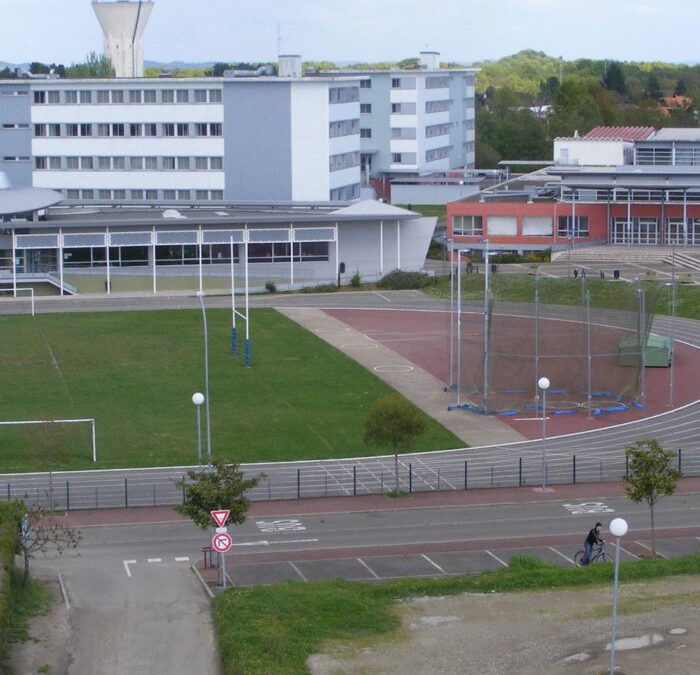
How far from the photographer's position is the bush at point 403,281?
3543 inches

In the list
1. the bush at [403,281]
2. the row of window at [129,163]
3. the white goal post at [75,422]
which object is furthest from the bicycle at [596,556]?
the row of window at [129,163]

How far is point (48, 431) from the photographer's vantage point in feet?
155

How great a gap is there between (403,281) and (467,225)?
16383 millimetres

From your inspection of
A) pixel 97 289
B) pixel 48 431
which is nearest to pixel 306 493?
pixel 48 431

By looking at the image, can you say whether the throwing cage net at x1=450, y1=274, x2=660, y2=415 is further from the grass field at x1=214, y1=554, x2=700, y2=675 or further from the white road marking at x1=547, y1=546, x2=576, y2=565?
the grass field at x1=214, y1=554, x2=700, y2=675

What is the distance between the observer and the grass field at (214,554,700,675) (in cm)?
2739

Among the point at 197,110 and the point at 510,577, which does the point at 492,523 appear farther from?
the point at 197,110

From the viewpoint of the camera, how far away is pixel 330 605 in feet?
98.5

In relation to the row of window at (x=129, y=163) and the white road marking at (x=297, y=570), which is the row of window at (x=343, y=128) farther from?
the white road marking at (x=297, y=570)

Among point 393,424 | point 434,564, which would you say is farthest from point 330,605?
point 393,424

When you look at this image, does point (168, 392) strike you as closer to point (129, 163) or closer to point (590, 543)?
point (590, 543)

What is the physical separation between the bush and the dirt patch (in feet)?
192

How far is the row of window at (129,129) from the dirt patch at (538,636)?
267 ft

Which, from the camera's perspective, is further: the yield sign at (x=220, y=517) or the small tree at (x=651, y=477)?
the small tree at (x=651, y=477)
